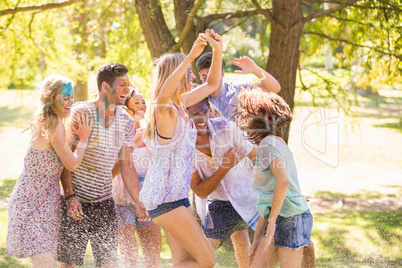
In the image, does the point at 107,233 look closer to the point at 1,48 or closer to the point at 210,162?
the point at 210,162

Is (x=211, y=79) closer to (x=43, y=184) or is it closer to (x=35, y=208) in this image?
(x=43, y=184)

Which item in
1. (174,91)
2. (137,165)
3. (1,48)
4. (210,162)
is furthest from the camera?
(1,48)

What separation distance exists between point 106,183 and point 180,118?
3.16 ft

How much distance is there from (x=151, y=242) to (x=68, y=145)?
1.25m

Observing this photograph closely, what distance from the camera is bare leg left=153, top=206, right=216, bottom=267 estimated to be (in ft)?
10.7

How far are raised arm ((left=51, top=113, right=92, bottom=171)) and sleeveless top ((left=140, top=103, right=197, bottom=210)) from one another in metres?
0.60

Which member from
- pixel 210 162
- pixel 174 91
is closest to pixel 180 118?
pixel 174 91

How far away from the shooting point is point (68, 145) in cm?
362

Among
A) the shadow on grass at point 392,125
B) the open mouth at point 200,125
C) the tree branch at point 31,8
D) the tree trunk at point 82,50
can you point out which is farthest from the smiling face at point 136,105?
the shadow on grass at point 392,125

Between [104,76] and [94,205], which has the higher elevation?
[104,76]

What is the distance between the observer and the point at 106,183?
390 cm

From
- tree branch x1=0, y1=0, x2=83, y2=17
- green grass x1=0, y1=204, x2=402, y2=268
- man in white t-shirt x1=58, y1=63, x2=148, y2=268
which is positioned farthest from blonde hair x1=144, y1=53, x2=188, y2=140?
tree branch x1=0, y1=0, x2=83, y2=17

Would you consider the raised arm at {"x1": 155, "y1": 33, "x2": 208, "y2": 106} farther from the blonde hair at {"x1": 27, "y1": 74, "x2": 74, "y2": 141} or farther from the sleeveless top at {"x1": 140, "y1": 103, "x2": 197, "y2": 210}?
the blonde hair at {"x1": 27, "y1": 74, "x2": 74, "y2": 141}

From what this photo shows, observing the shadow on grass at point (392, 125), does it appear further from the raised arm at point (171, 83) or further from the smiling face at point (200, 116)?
the raised arm at point (171, 83)
